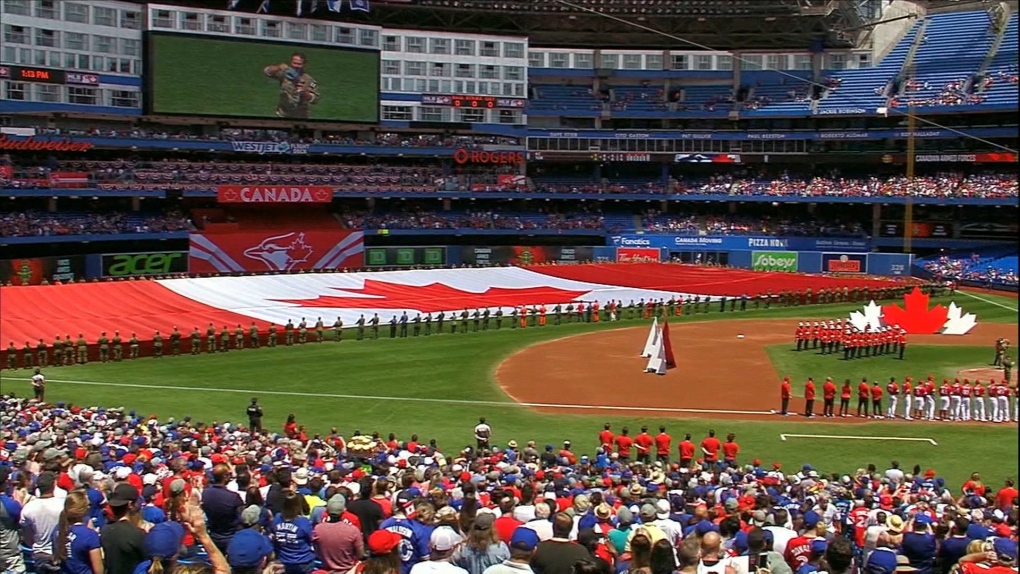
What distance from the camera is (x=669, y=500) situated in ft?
48.7

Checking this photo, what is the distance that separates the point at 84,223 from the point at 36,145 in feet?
15.4

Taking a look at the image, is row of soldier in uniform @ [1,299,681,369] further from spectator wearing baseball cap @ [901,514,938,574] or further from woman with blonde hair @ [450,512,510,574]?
woman with blonde hair @ [450,512,510,574]

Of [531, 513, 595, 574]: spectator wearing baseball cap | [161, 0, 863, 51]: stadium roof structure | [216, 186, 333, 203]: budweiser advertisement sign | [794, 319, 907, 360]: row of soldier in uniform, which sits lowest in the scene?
[794, 319, 907, 360]: row of soldier in uniform

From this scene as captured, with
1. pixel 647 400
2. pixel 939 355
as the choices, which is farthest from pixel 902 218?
pixel 647 400

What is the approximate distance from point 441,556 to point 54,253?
5314cm

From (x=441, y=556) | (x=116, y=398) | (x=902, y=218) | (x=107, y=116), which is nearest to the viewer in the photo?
(x=441, y=556)

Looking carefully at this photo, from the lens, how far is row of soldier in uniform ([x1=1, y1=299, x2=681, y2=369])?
3741 centimetres

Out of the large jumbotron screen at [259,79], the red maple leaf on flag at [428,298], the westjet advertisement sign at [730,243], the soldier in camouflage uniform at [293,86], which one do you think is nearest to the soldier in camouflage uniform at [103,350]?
the red maple leaf on flag at [428,298]

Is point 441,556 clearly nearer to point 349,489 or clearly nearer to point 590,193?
point 349,489

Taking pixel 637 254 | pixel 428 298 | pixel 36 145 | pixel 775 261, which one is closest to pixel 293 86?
pixel 36 145

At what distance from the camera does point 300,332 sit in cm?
4391

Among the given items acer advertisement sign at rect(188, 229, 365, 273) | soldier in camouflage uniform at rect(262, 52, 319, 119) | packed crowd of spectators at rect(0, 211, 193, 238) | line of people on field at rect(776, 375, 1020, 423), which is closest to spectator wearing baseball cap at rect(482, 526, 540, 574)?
line of people on field at rect(776, 375, 1020, 423)

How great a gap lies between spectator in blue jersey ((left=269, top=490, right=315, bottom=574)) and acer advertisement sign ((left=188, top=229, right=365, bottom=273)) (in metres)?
52.0

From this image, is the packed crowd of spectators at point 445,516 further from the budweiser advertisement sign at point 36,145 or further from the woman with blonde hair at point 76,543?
the budweiser advertisement sign at point 36,145
